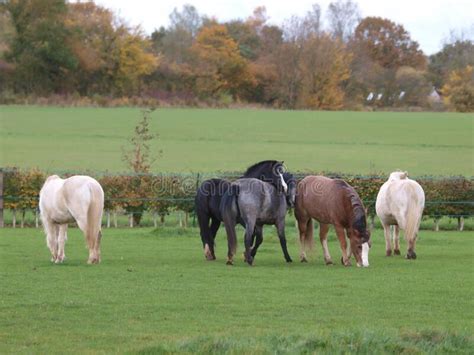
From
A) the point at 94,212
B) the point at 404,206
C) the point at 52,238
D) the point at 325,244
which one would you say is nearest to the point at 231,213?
the point at 325,244

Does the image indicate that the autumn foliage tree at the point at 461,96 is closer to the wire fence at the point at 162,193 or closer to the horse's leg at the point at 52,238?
the wire fence at the point at 162,193

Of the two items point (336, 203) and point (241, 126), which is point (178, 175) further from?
point (241, 126)

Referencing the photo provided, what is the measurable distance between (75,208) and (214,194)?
2528 millimetres

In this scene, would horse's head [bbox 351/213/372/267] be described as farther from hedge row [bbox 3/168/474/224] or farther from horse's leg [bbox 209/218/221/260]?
hedge row [bbox 3/168/474/224]

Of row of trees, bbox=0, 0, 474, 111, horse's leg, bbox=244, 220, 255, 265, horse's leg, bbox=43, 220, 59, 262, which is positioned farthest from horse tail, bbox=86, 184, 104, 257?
row of trees, bbox=0, 0, 474, 111

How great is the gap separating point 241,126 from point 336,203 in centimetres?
4902

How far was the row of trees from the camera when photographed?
81.9 meters

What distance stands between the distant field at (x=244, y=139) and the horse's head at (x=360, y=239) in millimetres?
24527

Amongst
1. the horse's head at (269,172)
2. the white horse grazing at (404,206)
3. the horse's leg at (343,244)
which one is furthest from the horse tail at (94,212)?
the white horse grazing at (404,206)

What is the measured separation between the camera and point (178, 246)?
20312 millimetres

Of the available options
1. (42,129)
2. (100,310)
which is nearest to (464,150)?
(42,129)

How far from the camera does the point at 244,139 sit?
57.6 meters

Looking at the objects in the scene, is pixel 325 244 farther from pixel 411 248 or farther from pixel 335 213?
pixel 411 248

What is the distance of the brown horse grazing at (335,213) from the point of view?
52.9 feet
